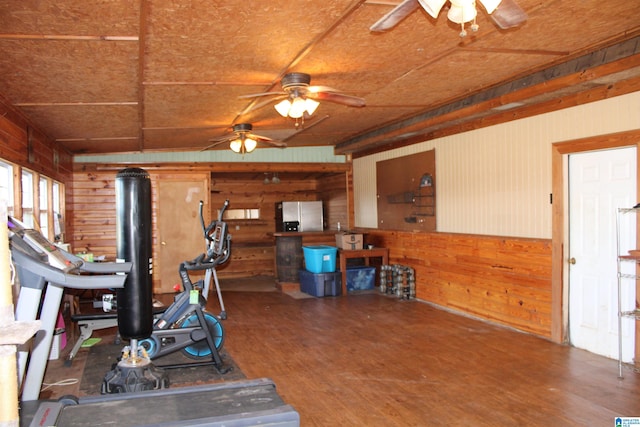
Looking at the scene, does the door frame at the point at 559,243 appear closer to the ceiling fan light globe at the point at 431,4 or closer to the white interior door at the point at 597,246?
the white interior door at the point at 597,246

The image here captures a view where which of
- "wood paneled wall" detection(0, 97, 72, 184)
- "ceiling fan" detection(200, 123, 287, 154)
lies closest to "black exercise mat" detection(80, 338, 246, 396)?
"wood paneled wall" detection(0, 97, 72, 184)

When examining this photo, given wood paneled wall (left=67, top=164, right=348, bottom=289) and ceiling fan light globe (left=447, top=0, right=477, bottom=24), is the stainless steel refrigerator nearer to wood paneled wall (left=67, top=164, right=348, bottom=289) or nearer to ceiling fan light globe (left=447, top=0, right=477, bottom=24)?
wood paneled wall (left=67, top=164, right=348, bottom=289)

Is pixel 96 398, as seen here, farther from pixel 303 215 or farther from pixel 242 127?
pixel 303 215

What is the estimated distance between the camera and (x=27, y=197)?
18.3 ft

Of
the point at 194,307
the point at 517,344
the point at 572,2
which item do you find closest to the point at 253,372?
→ the point at 194,307

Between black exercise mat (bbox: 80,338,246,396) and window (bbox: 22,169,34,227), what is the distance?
160 cm

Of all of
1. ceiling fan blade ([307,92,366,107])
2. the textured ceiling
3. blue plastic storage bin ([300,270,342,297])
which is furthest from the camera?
blue plastic storage bin ([300,270,342,297])

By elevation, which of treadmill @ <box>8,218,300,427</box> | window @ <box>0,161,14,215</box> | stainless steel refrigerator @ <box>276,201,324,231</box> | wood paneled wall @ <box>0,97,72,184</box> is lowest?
treadmill @ <box>8,218,300,427</box>

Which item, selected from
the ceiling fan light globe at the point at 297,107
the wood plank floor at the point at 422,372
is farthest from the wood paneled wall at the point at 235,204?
the ceiling fan light globe at the point at 297,107

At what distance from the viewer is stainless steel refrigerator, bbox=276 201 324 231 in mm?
10328

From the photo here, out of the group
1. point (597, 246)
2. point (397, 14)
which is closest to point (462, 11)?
point (397, 14)

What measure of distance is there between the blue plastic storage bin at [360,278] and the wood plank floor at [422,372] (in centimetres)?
171

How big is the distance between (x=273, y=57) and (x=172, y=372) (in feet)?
9.58

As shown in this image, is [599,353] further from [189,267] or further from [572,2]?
[189,267]
